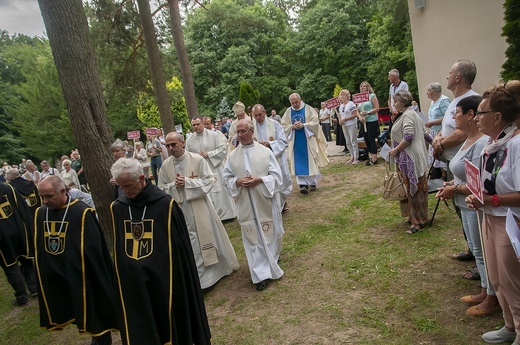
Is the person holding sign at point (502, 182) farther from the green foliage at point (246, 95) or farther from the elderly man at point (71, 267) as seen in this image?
the green foliage at point (246, 95)

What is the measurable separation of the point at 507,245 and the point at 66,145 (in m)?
34.8

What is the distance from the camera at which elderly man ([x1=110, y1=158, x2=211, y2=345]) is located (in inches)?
124

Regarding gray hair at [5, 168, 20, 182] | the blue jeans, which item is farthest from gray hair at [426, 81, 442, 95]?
gray hair at [5, 168, 20, 182]

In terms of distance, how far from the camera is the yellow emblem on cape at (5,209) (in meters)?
5.61

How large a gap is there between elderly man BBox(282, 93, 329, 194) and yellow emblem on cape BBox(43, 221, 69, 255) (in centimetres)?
566

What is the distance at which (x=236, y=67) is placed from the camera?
3344cm

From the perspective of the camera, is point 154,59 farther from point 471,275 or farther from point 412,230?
point 471,275

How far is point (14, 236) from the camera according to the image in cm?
569

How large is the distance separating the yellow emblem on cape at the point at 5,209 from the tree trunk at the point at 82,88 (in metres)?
1.17

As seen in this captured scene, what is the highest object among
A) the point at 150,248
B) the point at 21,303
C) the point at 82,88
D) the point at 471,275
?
the point at 82,88

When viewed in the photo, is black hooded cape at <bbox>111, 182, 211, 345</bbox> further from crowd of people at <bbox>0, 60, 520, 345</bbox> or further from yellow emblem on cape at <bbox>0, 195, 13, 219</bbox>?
yellow emblem on cape at <bbox>0, 195, 13, 219</bbox>

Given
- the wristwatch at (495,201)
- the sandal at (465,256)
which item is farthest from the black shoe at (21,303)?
the wristwatch at (495,201)

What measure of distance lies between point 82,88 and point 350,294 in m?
4.92

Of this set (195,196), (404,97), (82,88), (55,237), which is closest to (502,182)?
(404,97)
